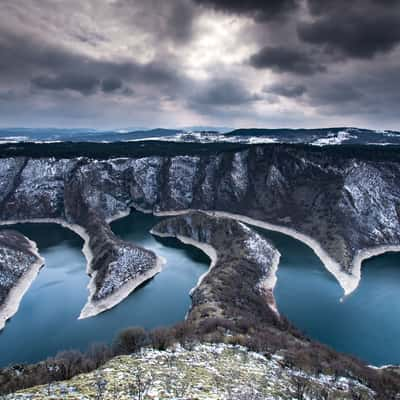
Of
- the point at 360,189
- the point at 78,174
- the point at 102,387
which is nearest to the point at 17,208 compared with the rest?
the point at 78,174

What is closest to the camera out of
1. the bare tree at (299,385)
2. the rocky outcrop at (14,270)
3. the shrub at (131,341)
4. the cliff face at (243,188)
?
the bare tree at (299,385)

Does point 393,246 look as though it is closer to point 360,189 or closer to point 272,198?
point 360,189

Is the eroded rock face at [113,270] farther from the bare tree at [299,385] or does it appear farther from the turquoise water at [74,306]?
the bare tree at [299,385]

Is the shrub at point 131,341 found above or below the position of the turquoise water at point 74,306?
above

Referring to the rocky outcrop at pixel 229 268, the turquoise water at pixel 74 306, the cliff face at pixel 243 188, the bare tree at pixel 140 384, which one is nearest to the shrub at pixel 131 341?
the bare tree at pixel 140 384

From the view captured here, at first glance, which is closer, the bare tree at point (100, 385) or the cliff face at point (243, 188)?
the bare tree at point (100, 385)

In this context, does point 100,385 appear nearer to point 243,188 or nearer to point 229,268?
point 229,268
